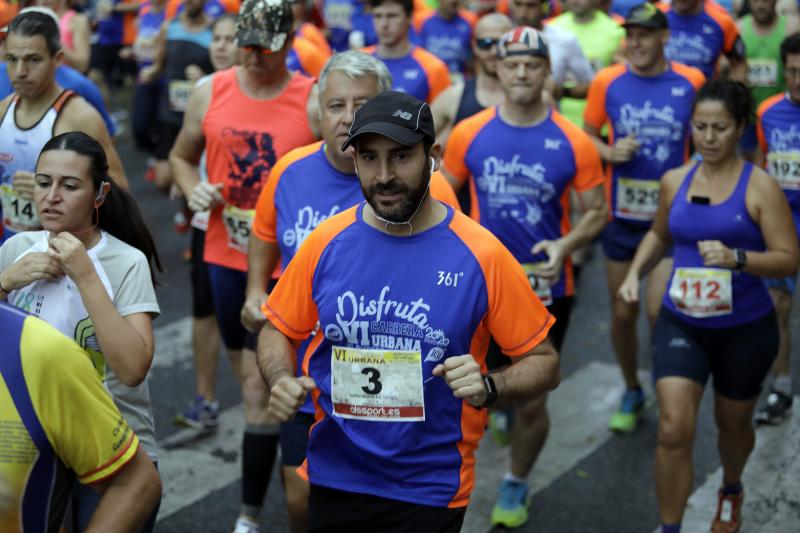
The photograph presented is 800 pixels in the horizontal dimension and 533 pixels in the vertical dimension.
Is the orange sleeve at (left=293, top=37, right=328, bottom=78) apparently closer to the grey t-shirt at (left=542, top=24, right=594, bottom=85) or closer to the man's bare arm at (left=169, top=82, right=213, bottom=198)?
the grey t-shirt at (left=542, top=24, right=594, bottom=85)

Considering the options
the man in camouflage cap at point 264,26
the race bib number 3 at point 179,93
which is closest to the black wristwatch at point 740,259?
the man in camouflage cap at point 264,26

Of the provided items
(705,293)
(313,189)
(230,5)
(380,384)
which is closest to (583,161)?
(705,293)

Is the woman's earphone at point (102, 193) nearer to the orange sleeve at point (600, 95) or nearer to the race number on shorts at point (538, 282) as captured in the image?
the race number on shorts at point (538, 282)

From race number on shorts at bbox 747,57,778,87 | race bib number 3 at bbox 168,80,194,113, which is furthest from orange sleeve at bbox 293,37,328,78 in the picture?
race number on shorts at bbox 747,57,778,87

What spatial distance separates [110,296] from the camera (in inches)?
141

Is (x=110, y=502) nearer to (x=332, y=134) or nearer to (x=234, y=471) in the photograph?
(x=332, y=134)

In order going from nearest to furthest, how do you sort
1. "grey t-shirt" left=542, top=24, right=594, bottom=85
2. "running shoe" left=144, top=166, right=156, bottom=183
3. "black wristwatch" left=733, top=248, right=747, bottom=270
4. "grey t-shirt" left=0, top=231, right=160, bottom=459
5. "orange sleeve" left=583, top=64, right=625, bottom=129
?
1. "grey t-shirt" left=0, top=231, right=160, bottom=459
2. "black wristwatch" left=733, top=248, right=747, bottom=270
3. "orange sleeve" left=583, top=64, right=625, bottom=129
4. "grey t-shirt" left=542, top=24, right=594, bottom=85
5. "running shoe" left=144, top=166, right=156, bottom=183

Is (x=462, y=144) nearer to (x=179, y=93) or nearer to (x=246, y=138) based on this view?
(x=246, y=138)

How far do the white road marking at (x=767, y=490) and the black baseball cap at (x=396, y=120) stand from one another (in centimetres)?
283

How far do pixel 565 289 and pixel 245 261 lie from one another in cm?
152

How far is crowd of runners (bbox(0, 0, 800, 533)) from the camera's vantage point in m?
3.27

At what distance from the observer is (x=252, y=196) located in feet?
17.8

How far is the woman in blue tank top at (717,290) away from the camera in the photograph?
4.82 metres

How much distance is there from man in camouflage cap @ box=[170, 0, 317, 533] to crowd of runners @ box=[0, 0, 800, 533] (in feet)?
0.05
